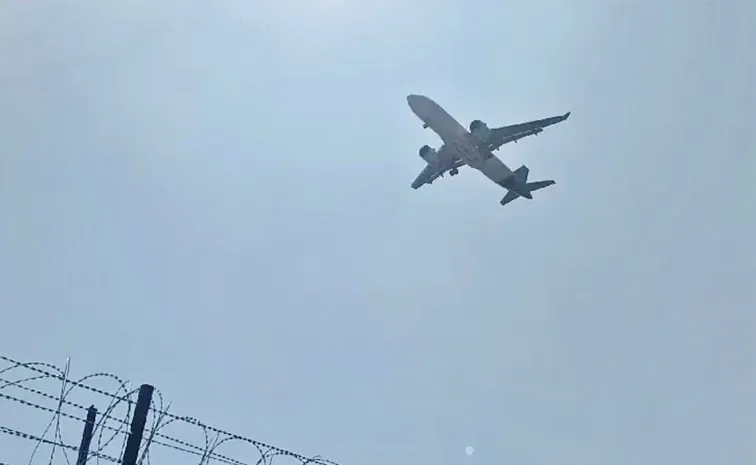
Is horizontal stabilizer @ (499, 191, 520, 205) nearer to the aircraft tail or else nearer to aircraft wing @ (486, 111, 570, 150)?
the aircraft tail

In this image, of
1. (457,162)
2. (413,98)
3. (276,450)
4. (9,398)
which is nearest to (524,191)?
(457,162)

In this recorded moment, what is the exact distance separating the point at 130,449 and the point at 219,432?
1875 mm

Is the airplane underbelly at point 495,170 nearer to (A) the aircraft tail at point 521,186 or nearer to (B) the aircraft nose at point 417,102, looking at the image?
(A) the aircraft tail at point 521,186

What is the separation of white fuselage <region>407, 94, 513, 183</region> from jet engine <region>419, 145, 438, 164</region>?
0.97 meters

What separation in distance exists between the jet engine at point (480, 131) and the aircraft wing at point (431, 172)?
3.16 metres

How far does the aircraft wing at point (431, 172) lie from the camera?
211ft

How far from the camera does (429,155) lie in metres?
64.6

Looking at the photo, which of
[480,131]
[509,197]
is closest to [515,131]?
[480,131]

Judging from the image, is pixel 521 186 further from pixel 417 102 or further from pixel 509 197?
pixel 417 102

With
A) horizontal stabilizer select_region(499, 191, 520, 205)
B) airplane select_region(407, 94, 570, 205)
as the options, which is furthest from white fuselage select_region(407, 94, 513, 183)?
horizontal stabilizer select_region(499, 191, 520, 205)

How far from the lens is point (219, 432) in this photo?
17.6 meters

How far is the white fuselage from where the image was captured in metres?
61.2

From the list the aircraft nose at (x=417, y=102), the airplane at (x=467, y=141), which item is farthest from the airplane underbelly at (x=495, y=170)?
the aircraft nose at (x=417, y=102)

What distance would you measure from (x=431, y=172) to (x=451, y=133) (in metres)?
5.37
